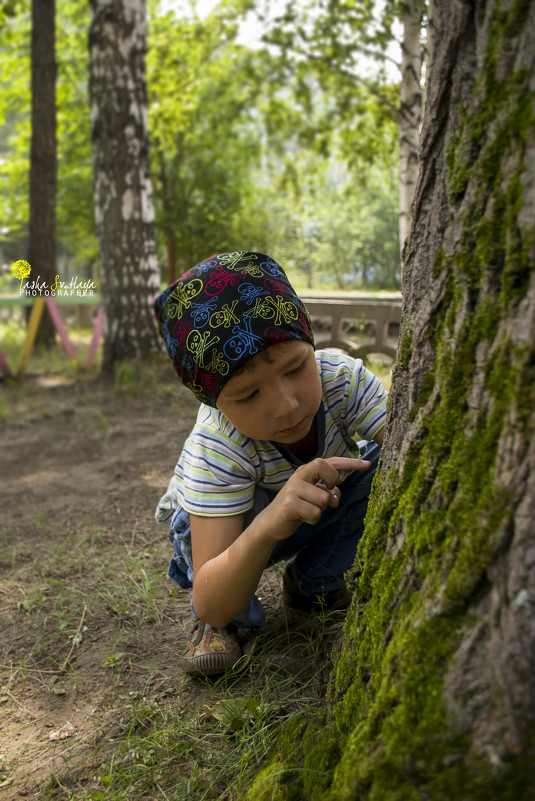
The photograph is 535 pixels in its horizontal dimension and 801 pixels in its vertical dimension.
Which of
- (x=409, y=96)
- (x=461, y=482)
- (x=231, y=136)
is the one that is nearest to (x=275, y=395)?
(x=461, y=482)

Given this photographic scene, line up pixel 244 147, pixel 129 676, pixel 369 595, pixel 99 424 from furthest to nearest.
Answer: pixel 244 147
pixel 99 424
pixel 129 676
pixel 369 595

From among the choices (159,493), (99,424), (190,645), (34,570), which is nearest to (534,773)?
(190,645)

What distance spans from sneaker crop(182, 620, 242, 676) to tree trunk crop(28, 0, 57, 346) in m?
7.57

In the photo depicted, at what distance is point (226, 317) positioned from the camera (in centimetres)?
158

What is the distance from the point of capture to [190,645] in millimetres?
1858

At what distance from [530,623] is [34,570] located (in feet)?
7.58

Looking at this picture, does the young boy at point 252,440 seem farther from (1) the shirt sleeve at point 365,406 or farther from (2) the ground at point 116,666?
(2) the ground at point 116,666

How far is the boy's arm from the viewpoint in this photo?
146 cm

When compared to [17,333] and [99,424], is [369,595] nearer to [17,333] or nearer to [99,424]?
[99,424]

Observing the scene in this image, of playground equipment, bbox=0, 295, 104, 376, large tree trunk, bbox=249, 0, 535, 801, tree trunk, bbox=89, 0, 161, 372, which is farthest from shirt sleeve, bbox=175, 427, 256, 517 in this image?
playground equipment, bbox=0, 295, 104, 376

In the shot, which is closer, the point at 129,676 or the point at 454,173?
the point at 454,173

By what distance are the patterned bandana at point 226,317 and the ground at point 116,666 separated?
0.78m

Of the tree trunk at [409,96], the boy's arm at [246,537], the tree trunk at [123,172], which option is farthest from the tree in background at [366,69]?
the boy's arm at [246,537]

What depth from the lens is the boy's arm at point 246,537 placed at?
146 cm
